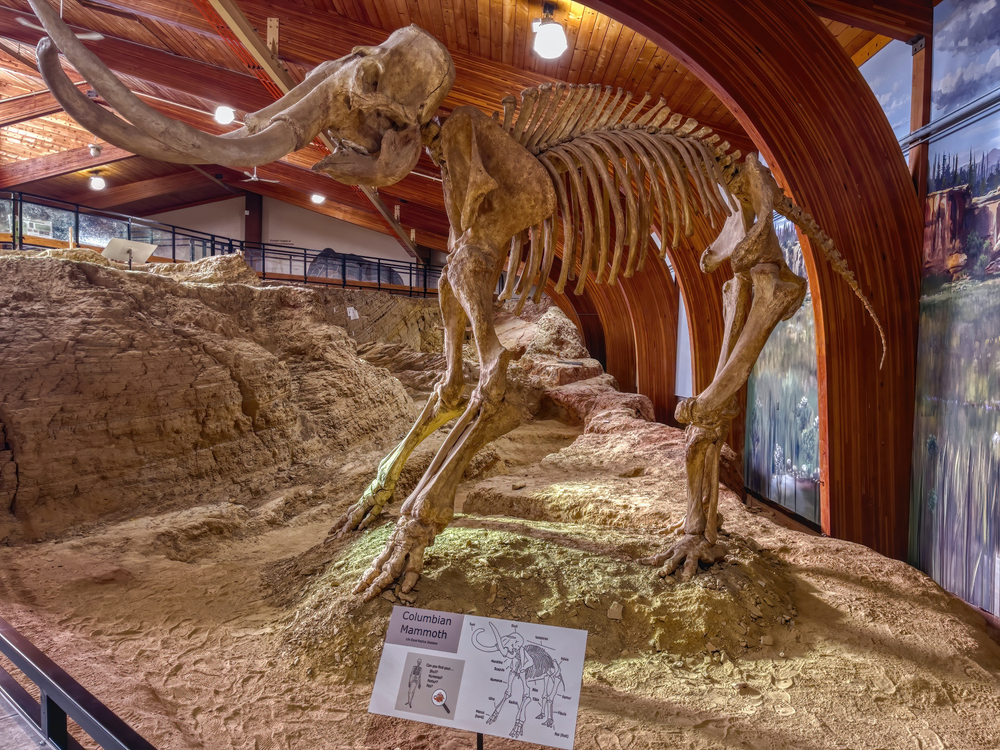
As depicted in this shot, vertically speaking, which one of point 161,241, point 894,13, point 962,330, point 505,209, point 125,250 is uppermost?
point 161,241

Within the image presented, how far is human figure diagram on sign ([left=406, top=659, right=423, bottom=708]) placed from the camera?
172 centimetres

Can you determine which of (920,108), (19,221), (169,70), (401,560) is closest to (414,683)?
(401,560)

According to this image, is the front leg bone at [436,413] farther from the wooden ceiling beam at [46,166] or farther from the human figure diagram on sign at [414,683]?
the wooden ceiling beam at [46,166]

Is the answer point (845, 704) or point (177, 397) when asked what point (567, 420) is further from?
point (845, 704)

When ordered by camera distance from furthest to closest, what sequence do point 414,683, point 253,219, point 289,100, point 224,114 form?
point 253,219
point 224,114
point 289,100
point 414,683

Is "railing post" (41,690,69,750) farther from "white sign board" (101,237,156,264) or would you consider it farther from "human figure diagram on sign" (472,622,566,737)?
"white sign board" (101,237,156,264)

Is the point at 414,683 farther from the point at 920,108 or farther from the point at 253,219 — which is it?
the point at 253,219

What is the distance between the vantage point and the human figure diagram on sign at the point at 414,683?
172 centimetres

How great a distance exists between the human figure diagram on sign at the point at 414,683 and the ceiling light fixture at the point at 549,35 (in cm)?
461

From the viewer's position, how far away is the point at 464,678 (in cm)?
170

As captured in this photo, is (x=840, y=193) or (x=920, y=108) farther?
(x=840, y=193)

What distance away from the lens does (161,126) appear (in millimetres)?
1807

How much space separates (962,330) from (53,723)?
498cm

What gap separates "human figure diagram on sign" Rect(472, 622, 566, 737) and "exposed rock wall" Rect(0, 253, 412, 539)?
3.98m
